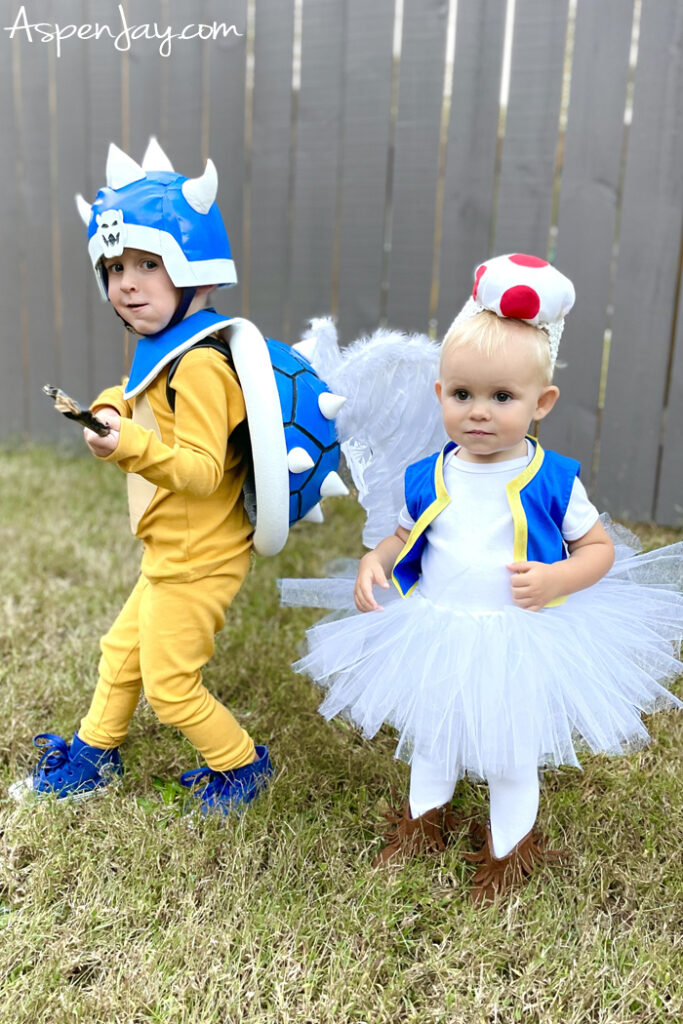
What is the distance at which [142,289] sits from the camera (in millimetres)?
1704

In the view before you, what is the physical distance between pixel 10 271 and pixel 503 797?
4001 mm

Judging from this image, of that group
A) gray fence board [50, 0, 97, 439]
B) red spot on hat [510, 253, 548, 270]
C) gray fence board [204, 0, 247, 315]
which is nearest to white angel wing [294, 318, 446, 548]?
red spot on hat [510, 253, 548, 270]

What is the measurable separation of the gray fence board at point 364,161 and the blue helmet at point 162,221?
2.14 metres

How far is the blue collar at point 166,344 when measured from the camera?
5.62 ft

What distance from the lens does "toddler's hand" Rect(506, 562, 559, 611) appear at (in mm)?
1523

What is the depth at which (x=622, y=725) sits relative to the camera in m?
1.55

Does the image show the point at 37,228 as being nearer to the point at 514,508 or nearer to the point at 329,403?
the point at 329,403

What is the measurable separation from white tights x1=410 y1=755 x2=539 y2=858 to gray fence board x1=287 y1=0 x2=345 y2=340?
105 inches

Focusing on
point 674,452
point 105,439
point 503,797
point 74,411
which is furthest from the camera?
point 674,452

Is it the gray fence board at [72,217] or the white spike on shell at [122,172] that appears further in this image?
the gray fence board at [72,217]

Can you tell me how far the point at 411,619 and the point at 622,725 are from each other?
1.36ft

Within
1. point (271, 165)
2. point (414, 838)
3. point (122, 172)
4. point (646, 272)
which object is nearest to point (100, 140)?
point (271, 165)

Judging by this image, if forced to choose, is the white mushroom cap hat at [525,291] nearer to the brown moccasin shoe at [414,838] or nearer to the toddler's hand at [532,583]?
the toddler's hand at [532,583]

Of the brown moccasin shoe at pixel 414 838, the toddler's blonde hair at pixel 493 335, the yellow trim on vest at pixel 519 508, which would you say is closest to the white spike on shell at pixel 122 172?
the toddler's blonde hair at pixel 493 335
